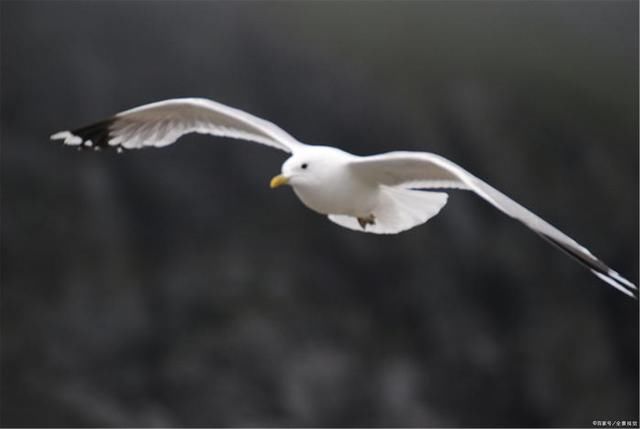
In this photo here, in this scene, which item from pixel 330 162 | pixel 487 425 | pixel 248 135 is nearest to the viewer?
pixel 330 162

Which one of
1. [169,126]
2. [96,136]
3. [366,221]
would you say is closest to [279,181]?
[366,221]

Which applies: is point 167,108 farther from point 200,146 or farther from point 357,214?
point 200,146

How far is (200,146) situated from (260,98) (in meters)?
0.31

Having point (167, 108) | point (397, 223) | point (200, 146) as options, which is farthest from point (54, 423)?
point (397, 223)

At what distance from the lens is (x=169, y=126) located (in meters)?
3.01

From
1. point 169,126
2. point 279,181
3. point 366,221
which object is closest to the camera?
point 279,181

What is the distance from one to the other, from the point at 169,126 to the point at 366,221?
0.60 m

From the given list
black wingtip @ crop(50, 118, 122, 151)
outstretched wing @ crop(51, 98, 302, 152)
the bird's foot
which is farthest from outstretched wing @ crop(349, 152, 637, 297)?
black wingtip @ crop(50, 118, 122, 151)

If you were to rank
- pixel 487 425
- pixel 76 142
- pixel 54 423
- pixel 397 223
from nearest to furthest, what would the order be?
pixel 397 223, pixel 76 142, pixel 54 423, pixel 487 425

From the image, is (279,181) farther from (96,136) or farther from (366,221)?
(96,136)

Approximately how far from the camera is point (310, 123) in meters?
4.77

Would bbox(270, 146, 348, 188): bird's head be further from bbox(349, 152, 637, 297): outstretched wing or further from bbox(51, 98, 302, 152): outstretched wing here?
bbox(51, 98, 302, 152): outstretched wing

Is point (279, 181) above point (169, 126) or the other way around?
the other way around

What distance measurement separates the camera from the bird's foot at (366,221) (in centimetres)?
275
